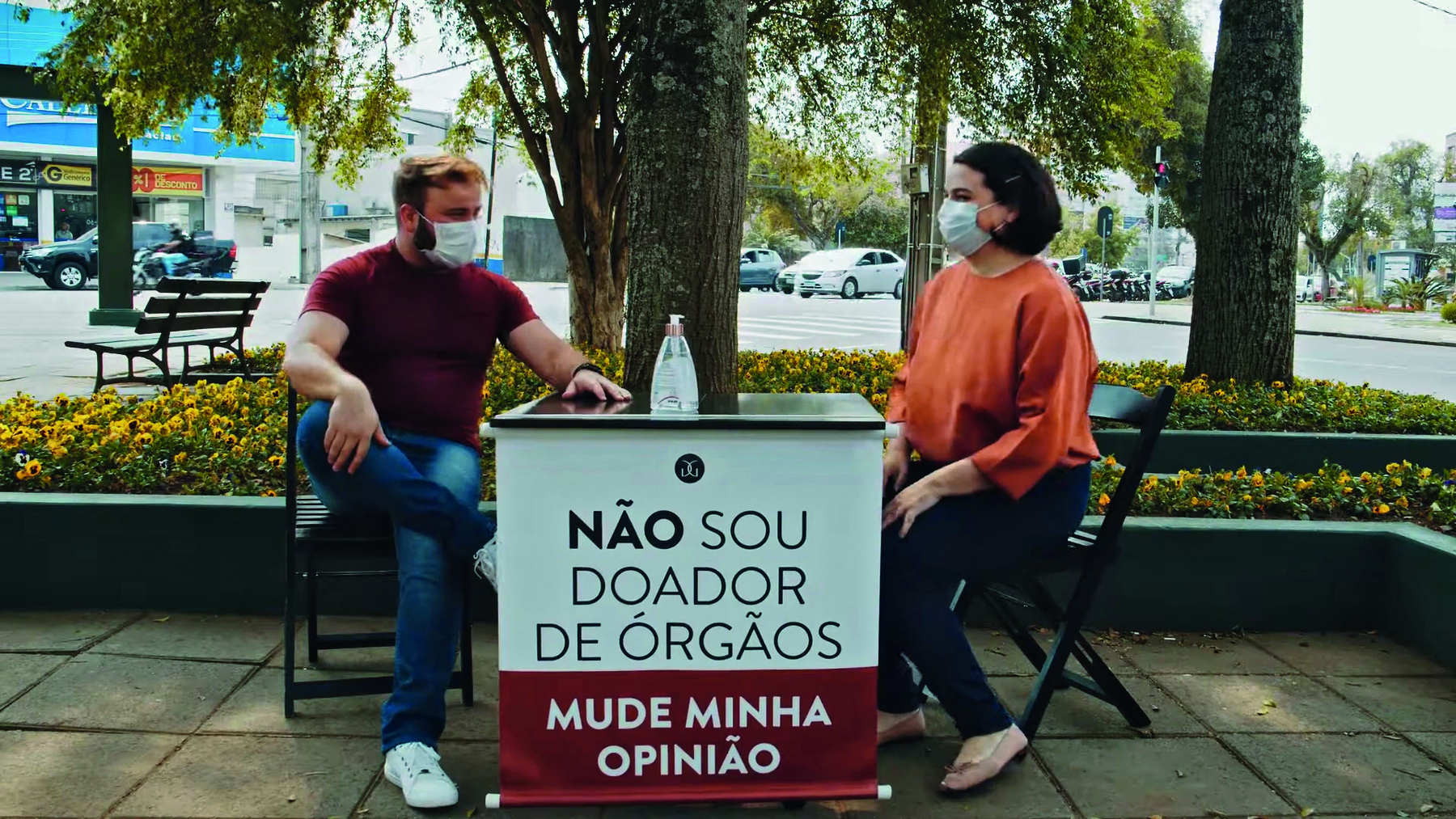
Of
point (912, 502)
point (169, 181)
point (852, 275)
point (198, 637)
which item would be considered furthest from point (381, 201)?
point (912, 502)

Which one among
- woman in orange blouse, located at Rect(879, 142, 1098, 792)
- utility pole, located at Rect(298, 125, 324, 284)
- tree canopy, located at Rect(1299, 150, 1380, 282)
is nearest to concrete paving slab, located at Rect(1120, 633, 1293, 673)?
woman in orange blouse, located at Rect(879, 142, 1098, 792)

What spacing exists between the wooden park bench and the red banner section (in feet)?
24.7

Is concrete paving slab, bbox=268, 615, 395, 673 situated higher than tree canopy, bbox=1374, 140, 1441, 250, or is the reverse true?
tree canopy, bbox=1374, 140, 1441, 250

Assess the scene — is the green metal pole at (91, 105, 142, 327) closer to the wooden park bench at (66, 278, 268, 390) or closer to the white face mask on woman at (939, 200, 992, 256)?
the wooden park bench at (66, 278, 268, 390)

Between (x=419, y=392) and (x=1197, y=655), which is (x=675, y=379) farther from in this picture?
(x=1197, y=655)

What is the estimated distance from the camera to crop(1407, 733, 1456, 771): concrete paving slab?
3482 millimetres

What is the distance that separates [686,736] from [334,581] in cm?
206

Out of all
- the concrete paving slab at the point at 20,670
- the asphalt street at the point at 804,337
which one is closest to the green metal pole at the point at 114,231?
the asphalt street at the point at 804,337

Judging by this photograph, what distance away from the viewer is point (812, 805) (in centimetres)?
317

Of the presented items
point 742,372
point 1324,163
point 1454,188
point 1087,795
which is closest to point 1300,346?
point 742,372

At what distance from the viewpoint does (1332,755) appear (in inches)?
138

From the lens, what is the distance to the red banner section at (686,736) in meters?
2.96

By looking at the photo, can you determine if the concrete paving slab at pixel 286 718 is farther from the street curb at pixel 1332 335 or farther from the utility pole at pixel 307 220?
the utility pole at pixel 307 220

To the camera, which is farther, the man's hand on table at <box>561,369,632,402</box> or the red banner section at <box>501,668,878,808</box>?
the man's hand on table at <box>561,369,632,402</box>
